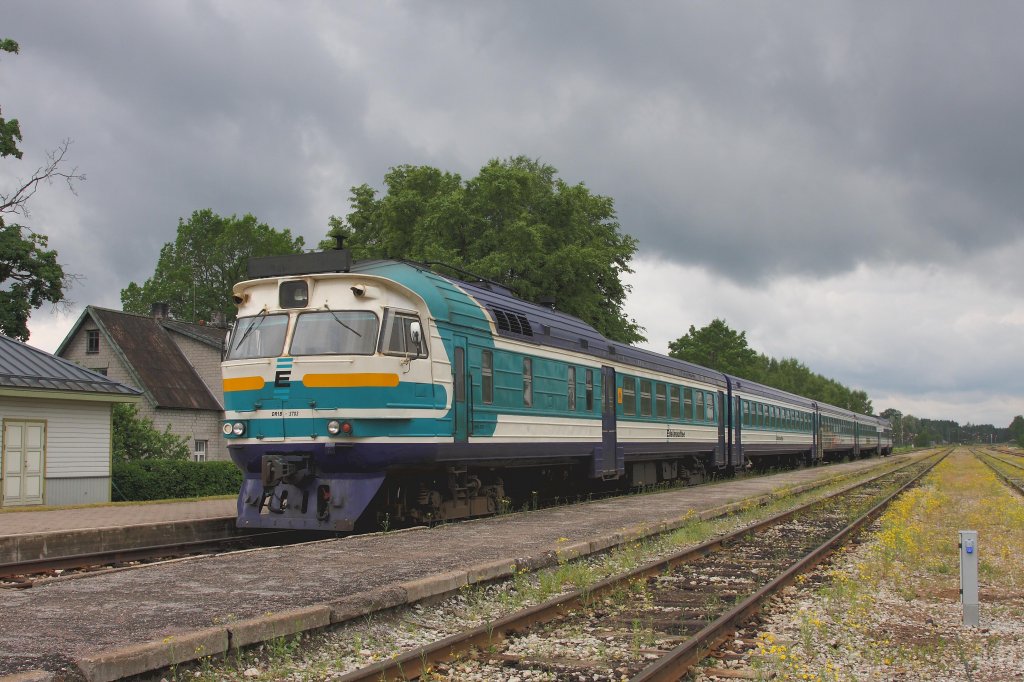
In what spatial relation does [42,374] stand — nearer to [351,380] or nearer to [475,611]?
[351,380]

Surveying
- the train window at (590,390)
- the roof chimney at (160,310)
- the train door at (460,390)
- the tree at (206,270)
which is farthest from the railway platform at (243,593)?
the tree at (206,270)

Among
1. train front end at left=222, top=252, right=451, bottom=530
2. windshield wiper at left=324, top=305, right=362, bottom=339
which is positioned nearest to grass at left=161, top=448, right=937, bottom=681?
train front end at left=222, top=252, right=451, bottom=530

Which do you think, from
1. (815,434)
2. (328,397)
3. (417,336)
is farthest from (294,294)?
(815,434)

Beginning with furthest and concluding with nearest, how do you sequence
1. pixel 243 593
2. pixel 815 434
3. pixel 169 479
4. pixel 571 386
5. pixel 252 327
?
pixel 815 434
pixel 169 479
pixel 571 386
pixel 252 327
pixel 243 593

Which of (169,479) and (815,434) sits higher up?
(815,434)

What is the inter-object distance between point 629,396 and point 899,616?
40.3 feet

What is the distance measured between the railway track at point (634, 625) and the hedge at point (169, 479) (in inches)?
756

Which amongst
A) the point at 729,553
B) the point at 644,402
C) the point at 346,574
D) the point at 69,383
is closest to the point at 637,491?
the point at 644,402

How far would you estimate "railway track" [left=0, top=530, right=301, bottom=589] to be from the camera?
32.4 ft

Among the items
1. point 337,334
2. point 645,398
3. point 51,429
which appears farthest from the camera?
point 51,429

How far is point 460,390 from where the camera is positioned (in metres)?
13.1

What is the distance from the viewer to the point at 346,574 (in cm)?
840

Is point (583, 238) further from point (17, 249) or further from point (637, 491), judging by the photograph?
point (17, 249)

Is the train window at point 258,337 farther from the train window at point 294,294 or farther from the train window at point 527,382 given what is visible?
the train window at point 527,382
